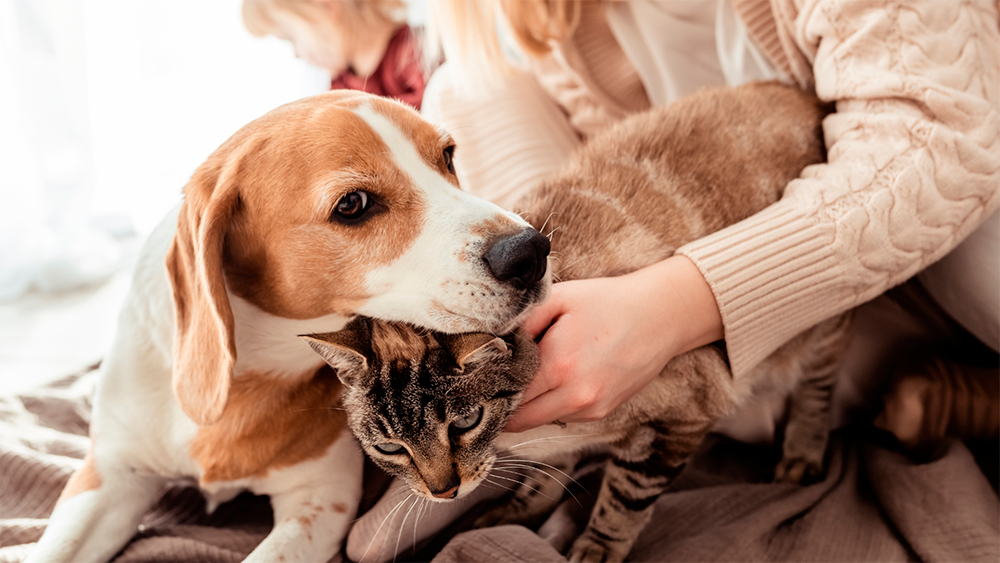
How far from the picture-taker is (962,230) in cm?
116

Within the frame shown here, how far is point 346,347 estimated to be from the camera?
888mm

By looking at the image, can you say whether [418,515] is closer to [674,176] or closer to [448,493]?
[448,493]

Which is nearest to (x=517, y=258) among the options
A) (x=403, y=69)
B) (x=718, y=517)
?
(x=718, y=517)

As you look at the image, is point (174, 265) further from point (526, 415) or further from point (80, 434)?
point (80, 434)

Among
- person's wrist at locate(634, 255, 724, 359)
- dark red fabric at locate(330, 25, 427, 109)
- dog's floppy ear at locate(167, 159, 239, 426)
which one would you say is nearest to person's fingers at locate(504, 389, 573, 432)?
person's wrist at locate(634, 255, 724, 359)

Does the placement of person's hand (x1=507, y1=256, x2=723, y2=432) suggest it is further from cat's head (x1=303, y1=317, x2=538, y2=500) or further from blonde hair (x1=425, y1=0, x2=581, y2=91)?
blonde hair (x1=425, y1=0, x2=581, y2=91)

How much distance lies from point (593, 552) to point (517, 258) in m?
0.66

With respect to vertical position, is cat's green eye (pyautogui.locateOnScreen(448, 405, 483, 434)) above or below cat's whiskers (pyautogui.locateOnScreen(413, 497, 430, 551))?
above

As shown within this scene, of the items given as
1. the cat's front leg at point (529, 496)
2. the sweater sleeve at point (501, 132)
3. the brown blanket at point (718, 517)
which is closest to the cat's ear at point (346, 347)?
the brown blanket at point (718, 517)

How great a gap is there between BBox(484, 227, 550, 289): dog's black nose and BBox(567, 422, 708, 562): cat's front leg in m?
0.47

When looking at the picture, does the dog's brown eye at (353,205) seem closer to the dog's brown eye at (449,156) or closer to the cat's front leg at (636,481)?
the dog's brown eye at (449,156)

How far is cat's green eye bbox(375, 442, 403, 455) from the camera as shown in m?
0.97

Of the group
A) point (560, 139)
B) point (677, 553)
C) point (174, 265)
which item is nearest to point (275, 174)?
point (174, 265)

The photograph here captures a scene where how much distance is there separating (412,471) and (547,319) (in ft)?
1.06
